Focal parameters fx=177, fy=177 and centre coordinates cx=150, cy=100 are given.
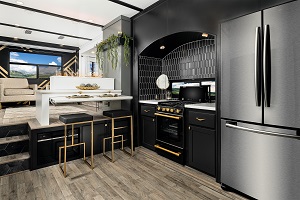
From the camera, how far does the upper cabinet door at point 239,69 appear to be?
1.79m

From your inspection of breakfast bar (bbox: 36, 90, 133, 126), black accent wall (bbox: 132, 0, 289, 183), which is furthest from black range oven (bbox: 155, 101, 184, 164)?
breakfast bar (bbox: 36, 90, 133, 126)

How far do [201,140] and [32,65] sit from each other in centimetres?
827

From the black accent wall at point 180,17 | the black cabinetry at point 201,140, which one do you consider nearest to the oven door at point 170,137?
the black cabinetry at point 201,140

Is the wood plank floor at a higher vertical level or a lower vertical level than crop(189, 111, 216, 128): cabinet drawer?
lower

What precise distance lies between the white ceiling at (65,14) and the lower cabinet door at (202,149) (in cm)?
241

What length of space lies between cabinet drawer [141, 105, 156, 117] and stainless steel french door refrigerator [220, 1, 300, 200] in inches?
58.9

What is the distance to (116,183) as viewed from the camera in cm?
227

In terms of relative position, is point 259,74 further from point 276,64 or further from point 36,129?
point 36,129

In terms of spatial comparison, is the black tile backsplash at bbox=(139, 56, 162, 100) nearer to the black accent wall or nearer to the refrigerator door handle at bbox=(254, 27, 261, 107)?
the black accent wall

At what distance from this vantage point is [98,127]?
3.31 meters

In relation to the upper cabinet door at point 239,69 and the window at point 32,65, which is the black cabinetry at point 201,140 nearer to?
the upper cabinet door at point 239,69

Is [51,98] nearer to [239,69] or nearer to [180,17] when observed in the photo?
[180,17]

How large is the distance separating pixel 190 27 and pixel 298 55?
146 cm

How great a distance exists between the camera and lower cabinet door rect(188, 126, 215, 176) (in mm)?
2307
